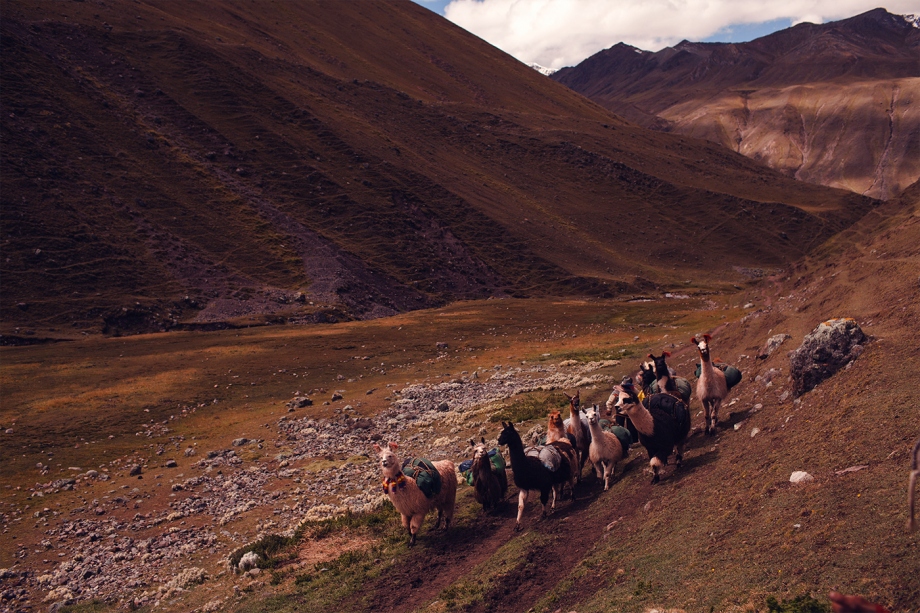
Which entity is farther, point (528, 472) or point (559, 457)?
point (559, 457)

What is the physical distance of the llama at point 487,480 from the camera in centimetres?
1936

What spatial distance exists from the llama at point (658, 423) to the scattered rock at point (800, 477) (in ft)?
15.9

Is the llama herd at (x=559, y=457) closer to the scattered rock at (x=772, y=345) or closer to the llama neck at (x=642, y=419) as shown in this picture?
the llama neck at (x=642, y=419)

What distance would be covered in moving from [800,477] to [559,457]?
707 cm

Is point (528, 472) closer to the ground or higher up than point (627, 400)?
closer to the ground

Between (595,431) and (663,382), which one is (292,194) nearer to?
(663,382)

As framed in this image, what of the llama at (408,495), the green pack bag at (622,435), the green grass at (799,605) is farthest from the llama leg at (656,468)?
the green grass at (799,605)

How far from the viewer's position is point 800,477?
1238 cm

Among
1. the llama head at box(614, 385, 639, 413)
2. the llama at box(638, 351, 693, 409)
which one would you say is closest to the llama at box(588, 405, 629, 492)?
the llama head at box(614, 385, 639, 413)

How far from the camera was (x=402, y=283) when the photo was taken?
3819 inches

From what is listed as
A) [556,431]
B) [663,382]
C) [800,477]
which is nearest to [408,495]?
[556,431]

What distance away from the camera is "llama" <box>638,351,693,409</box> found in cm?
2136

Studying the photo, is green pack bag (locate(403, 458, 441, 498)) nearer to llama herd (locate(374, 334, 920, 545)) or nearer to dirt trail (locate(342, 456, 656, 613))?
llama herd (locate(374, 334, 920, 545))

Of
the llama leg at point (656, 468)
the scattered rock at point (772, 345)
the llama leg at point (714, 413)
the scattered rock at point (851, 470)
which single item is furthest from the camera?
the scattered rock at point (772, 345)
